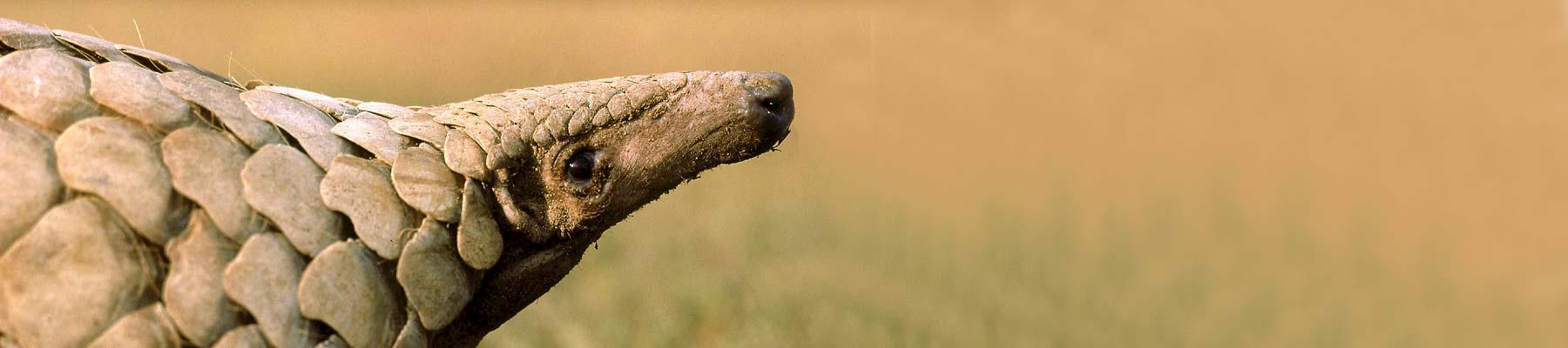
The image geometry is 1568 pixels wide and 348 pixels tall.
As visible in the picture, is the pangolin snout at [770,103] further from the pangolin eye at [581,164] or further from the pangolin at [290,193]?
the pangolin eye at [581,164]

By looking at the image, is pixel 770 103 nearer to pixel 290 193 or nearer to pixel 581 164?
pixel 581 164

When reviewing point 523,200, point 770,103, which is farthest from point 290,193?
point 770,103

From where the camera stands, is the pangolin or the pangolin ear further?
the pangolin ear

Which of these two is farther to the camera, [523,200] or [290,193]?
[523,200]

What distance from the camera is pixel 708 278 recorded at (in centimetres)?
650

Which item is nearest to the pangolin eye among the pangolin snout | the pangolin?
the pangolin

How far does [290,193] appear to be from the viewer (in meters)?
2.04

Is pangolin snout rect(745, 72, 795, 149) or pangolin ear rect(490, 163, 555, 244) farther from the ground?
pangolin snout rect(745, 72, 795, 149)

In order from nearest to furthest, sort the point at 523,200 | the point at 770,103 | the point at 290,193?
1. the point at 290,193
2. the point at 523,200
3. the point at 770,103

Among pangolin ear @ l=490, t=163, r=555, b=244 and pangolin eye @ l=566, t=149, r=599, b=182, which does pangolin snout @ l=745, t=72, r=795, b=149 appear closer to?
pangolin eye @ l=566, t=149, r=599, b=182

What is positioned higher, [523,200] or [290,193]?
[290,193]

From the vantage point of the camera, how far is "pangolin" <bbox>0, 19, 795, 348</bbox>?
189 centimetres

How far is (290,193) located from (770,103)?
36.9 inches

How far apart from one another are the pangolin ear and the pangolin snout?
44 centimetres
